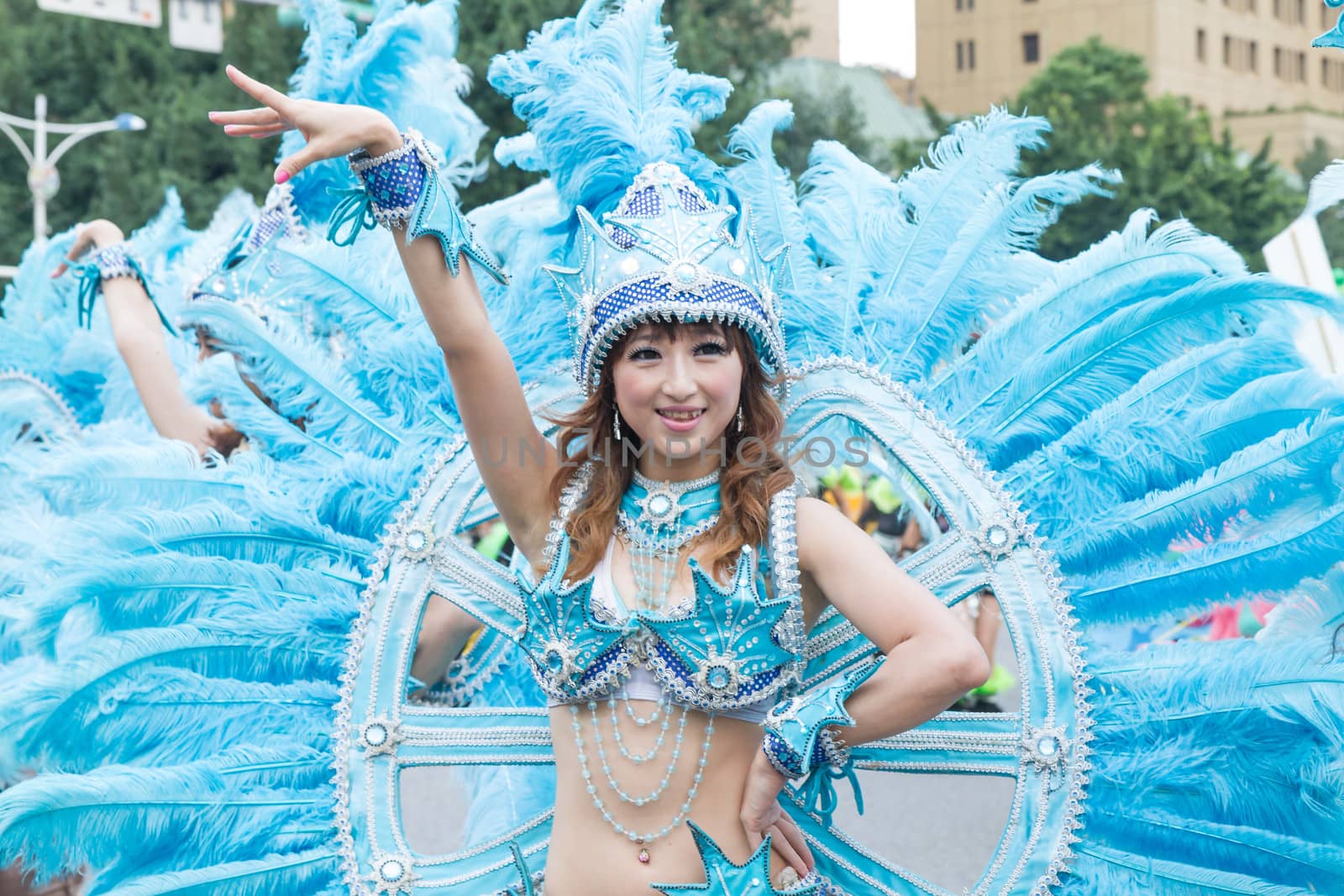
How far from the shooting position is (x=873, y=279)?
9.16 ft

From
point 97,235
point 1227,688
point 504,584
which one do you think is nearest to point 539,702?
point 504,584

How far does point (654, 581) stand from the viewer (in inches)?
94.3

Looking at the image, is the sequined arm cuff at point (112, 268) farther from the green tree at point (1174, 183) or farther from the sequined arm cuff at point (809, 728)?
the green tree at point (1174, 183)

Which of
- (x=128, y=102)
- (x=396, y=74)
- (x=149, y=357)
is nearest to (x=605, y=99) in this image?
(x=396, y=74)

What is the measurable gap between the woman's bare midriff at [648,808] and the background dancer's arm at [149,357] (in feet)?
5.65

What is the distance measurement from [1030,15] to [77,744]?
58677mm

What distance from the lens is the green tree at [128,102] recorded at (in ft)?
59.1

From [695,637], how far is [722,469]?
31 cm

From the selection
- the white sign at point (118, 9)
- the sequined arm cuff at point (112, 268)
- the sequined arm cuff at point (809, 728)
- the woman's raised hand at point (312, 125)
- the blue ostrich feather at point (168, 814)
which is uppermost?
the white sign at point (118, 9)

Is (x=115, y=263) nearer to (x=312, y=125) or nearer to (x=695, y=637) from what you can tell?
(x=312, y=125)

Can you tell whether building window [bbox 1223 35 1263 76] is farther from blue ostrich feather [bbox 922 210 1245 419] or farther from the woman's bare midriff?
the woman's bare midriff

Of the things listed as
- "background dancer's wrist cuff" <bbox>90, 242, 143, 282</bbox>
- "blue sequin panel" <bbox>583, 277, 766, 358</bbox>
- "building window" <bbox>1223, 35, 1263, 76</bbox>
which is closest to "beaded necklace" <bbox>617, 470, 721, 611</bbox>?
"blue sequin panel" <bbox>583, 277, 766, 358</bbox>

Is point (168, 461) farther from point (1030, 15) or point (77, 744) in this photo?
point (1030, 15)

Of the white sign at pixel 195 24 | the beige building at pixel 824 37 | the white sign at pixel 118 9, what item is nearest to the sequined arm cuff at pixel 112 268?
the white sign at pixel 118 9
